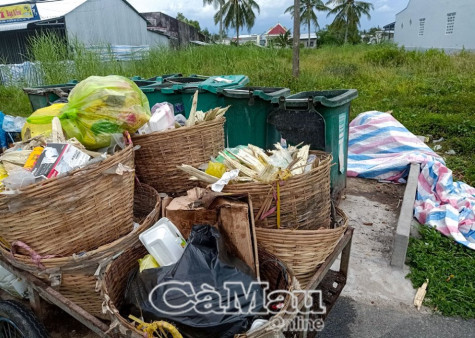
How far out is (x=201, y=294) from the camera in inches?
49.2

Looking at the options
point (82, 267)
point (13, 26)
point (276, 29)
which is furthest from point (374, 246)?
point (276, 29)

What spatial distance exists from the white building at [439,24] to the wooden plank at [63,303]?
2012 centimetres

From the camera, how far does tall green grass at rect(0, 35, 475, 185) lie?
645cm

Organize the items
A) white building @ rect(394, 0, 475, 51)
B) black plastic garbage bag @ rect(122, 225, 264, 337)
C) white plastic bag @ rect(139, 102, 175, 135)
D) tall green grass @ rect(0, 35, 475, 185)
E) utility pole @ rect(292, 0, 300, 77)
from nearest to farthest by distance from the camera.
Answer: black plastic garbage bag @ rect(122, 225, 264, 337) → white plastic bag @ rect(139, 102, 175, 135) → tall green grass @ rect(0, 35, 475, 185) → utility pole @ rect(292, 0, 300, 77) → white building @ rect(394, 0, 475, 51)

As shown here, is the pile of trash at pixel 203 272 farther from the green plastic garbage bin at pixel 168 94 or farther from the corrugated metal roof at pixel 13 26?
the corrugated metal roof at pixel 13 26

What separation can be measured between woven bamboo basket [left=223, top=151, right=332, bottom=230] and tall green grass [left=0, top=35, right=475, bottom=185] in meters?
3.64

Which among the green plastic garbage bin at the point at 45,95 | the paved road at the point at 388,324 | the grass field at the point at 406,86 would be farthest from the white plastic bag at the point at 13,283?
the grass field at the point at 406,86

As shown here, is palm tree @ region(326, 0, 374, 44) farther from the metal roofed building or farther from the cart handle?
the cart handle

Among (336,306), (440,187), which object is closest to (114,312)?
(336,306)

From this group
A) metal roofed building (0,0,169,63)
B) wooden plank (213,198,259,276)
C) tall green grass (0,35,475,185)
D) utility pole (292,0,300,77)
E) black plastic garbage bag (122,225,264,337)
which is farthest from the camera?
metal roofed building (0,0,169,63)

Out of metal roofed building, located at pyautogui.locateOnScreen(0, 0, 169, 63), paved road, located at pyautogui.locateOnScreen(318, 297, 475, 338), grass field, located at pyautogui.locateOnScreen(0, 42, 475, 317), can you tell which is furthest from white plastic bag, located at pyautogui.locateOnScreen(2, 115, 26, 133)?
metal roofed building, located at pyautogui.locateOnScreen(0, 0, 169, 63)

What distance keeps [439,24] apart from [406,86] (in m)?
20.4

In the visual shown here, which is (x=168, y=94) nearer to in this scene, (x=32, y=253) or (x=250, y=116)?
(x=250, y=116)

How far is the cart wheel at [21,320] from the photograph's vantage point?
1.68 metres
